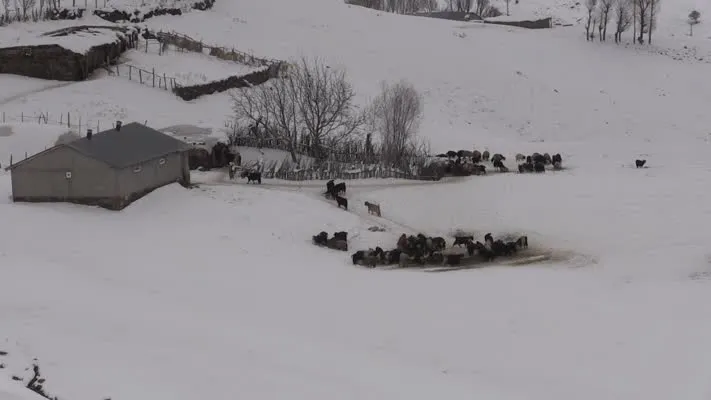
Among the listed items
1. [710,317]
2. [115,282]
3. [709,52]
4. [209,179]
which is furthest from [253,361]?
[709,52]

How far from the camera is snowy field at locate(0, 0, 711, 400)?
15.6m

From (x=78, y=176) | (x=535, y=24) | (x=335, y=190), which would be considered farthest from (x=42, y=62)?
(x=535, y=24)

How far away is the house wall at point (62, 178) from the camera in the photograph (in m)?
25.6

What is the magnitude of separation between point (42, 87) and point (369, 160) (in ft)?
58.3

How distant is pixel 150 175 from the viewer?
2795 centimetres

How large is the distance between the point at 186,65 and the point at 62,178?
22091 mm

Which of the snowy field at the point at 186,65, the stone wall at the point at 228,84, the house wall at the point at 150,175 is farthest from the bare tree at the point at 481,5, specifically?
the house wall at the point at 150,175

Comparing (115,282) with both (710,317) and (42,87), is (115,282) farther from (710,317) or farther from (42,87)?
(42,87)

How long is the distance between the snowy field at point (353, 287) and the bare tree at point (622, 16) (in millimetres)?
20705

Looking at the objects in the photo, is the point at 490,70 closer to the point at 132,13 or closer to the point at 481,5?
the point at 132,13

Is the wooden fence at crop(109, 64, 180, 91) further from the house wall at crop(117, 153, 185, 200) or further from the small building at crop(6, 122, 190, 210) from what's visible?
the small building at crop(6, 122, 190, 210)

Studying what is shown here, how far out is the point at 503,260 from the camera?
25.2 meters

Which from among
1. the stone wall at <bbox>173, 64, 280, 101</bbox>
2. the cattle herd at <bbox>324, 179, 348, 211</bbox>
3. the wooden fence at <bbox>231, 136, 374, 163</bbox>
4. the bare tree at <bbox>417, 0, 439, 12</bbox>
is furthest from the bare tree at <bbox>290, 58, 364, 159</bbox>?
the bare tree at <bbox>417, 0, 439, 12</bbox>

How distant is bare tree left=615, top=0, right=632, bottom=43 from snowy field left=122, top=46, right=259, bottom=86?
103ft
